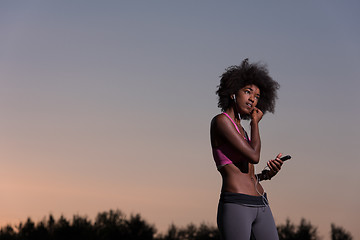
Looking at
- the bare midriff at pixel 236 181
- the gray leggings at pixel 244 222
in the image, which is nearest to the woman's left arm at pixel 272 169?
the bare midriff at pixel 236 181

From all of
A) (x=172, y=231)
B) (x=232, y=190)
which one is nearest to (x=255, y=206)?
(x=232, y=190)

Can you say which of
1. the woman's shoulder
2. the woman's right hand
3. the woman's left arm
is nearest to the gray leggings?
the woman's left arm

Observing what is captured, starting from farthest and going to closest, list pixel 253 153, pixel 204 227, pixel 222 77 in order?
pixel 204 227 < pixel 222 77 < pixel 253 153

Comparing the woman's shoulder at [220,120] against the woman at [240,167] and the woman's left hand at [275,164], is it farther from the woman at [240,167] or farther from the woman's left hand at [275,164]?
the woman's left hand at [275,164]

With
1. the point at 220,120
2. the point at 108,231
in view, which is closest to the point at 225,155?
the point at 220,120

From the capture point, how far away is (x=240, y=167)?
5.52 metres

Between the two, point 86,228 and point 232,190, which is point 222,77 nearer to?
point 232,190

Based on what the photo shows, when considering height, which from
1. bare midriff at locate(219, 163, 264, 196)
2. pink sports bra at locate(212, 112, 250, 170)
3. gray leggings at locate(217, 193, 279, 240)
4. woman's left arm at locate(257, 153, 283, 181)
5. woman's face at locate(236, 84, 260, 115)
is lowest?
gray leggings at locate(217, 193, 279, 240)

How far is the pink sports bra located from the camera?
217 inches

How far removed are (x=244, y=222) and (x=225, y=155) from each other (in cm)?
71

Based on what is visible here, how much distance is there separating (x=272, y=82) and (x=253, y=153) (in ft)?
4.44

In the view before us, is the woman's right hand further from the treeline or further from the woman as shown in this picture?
the treeline

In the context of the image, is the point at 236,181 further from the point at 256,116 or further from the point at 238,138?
the point at 256,116

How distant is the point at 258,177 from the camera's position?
5.94 metres
